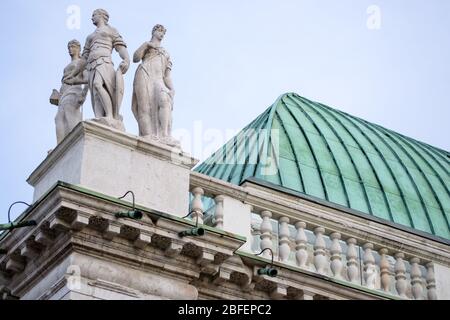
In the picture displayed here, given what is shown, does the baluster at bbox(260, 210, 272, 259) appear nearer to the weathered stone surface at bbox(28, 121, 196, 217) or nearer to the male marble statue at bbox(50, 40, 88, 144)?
the weathered stone surface at bbox(28, 121, 196, 217)

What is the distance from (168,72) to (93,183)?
10.2 feet

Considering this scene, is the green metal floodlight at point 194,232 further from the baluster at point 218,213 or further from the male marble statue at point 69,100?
the male marble statue at point 69,100

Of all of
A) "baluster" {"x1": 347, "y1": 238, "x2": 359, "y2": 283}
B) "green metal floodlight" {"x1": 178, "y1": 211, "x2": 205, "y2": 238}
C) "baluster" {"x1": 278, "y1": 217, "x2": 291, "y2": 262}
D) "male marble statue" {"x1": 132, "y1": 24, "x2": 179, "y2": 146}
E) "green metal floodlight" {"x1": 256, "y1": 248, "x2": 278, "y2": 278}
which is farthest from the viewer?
"baluster" {"x1": 347, "y1": 238, "x2": 359, "y2": 283}

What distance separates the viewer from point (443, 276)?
27.5 m

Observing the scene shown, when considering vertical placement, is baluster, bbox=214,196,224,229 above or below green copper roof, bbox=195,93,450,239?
below

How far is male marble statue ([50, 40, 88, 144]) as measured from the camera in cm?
2578

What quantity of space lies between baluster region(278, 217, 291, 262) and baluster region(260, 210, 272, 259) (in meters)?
0.22

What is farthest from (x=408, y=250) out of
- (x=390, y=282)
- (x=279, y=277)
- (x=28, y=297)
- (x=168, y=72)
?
(x=28, y=297)

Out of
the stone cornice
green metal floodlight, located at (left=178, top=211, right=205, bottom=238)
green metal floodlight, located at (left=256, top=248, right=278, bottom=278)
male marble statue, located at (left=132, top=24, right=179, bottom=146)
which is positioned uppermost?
male marble statue, located at (left=132, top=24, right=179, bottom=146)

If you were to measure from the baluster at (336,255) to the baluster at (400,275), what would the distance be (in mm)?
1183

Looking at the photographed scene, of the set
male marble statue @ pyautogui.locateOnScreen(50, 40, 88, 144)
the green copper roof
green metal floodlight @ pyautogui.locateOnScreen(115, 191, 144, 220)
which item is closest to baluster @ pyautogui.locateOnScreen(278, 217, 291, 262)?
green metal floodlight @ pyautogui.locateOnScreen(115, 191, 144, 220)
